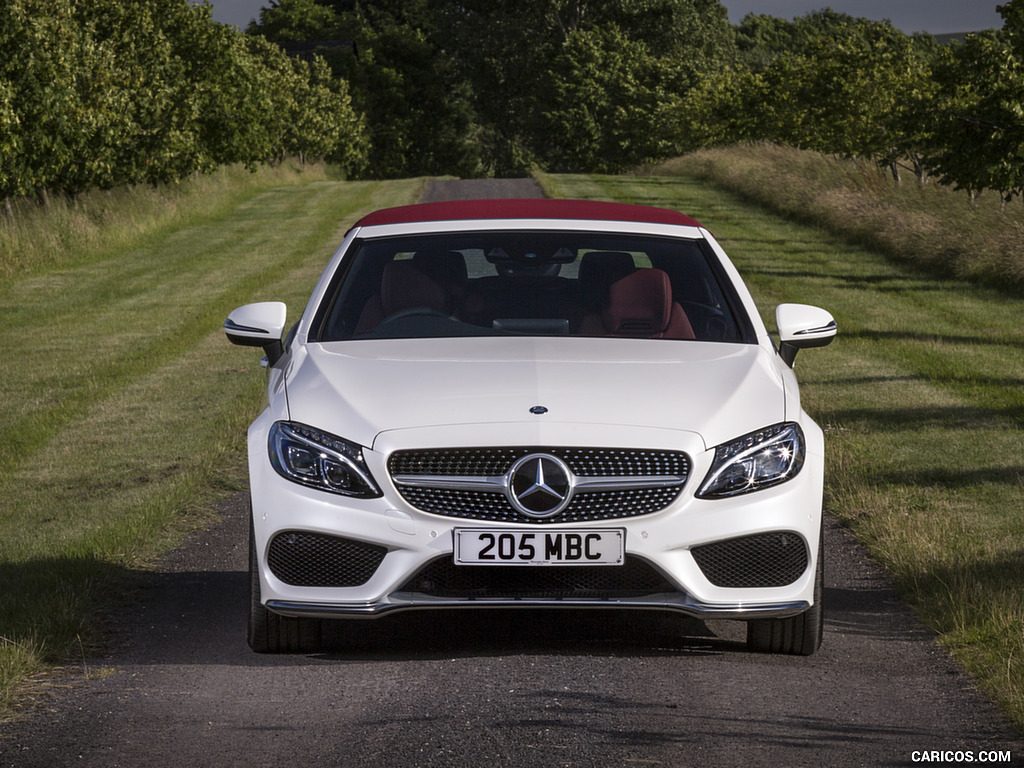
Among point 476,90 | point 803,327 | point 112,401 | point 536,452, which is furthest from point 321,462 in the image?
point 476,90

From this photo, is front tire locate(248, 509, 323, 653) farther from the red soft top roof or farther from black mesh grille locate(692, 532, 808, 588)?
the red soft top roof

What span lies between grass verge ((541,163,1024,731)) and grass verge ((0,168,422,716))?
3.39 metres

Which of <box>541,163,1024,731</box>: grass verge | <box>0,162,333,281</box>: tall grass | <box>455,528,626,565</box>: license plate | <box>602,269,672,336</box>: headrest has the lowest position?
<box>0,162,333,281</box>: tall grass

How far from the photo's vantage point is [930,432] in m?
9.85

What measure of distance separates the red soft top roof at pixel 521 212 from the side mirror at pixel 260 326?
2.46ft

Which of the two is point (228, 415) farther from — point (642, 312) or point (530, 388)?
point (530, 388)

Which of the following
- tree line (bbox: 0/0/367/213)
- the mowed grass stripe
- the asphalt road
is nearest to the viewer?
the asphalt road

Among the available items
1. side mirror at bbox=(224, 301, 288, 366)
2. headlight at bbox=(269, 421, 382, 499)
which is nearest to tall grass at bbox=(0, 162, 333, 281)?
side mirror at bbox=(224, 301, 288, 366)

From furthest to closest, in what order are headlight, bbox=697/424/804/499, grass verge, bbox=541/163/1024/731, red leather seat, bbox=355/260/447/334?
red leather seat, bbox=355/260/447/334, grass verge, bbox=541/163/1024/731, headlight, bbox=697/424/804/499

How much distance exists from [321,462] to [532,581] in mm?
792

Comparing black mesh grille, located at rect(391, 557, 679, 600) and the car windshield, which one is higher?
the car windshield

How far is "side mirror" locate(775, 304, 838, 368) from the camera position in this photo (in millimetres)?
5855

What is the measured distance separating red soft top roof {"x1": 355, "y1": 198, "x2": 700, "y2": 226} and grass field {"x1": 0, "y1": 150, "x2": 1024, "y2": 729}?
1.90m

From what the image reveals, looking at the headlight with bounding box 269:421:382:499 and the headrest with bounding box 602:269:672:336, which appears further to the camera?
the headrest with bounding box 602:269:672:336
